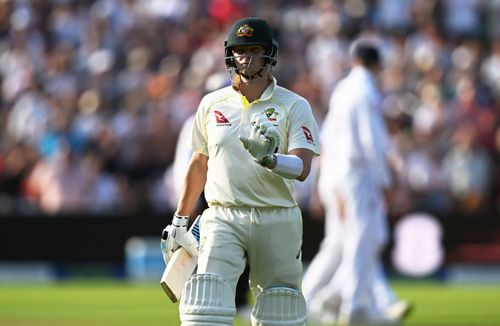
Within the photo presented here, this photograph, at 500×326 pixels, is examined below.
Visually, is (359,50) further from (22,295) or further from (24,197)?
(24,197)

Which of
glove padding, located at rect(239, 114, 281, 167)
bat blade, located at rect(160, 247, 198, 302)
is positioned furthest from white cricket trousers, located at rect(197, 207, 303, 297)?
glove padding, located at rect(239, 114, 281, 167)

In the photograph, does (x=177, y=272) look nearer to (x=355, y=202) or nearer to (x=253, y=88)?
(x=253, y=88)

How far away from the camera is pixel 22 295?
15.0 m

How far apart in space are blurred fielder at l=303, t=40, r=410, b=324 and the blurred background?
204 inches

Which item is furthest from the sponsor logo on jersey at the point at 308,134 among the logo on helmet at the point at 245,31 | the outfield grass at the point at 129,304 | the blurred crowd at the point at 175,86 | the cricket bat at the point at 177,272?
the blurred crowd at the point at 175,86

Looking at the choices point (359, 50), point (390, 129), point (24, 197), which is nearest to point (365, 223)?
point (359, 50)

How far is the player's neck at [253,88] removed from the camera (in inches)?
269

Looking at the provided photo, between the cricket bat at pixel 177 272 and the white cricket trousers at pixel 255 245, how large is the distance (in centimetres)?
17

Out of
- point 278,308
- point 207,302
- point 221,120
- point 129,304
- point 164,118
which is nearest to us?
point 207,302

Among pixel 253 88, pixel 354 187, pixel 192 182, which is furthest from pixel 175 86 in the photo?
pixel 253 88

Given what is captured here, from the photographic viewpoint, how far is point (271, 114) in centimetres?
674

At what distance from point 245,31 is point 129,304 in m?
7.19

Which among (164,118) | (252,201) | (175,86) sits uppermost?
(175,86)

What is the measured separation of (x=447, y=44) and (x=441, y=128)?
2313 mm
